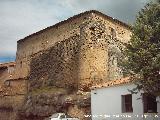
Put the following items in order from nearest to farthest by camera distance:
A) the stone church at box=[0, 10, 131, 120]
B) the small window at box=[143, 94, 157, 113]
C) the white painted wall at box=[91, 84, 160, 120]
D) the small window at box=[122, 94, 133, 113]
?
the small window at box=[143, 94, 157, 113]
the white painted wall at box=[91, 84, 160, 120]
the small window at box=[122, 94, 133, 113]
the stone church at box=[0, 10, 131, 120]

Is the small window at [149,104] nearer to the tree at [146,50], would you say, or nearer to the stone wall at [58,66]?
the tree at [146,50]

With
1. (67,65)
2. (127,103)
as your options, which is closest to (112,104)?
(127,103)

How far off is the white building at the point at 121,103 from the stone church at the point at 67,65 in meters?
1.80

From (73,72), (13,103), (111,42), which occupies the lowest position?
(13,103)

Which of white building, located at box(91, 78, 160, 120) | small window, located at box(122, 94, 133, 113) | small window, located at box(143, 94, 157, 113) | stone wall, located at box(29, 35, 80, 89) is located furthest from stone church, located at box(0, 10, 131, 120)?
small window, located at box(143, 94, 157, 113)

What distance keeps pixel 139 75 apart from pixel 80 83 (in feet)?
38.7

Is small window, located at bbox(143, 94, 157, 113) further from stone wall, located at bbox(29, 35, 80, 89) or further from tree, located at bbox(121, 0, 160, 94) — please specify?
stone wall, located at bbox(29, 35, 80, 89)

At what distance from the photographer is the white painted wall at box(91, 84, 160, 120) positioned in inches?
996

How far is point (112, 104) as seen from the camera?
27531 mm

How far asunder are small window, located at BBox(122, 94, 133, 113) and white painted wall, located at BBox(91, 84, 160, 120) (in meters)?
0.28

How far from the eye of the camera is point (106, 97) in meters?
28.3

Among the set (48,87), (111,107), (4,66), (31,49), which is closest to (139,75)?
(111,107)

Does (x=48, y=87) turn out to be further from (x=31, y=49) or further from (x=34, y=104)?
(x=31, y=49)

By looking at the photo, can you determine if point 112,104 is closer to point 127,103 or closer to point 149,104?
point 127,103
